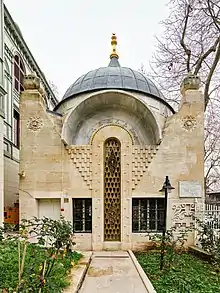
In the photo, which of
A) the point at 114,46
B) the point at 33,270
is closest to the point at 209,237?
the point at 33,270

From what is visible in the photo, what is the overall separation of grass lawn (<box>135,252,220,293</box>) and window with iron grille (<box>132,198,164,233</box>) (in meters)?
1.41

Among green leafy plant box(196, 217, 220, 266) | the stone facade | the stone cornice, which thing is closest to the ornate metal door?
the stone facade

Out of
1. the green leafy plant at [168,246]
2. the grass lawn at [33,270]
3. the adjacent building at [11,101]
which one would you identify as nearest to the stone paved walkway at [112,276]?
the grass lawn at [33,270]

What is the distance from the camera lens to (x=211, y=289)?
23.4ft

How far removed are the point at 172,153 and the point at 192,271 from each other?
4.39m

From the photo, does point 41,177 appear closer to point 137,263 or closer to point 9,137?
point 137,263

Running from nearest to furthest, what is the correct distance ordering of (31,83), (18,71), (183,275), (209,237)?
(183,275), (209,237), (31,83), (18,71)

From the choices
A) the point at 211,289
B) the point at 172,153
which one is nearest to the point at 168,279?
the point at 211,289

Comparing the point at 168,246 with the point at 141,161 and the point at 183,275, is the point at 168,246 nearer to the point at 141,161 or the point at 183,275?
the point at 183,275

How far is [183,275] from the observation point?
26.2 feet

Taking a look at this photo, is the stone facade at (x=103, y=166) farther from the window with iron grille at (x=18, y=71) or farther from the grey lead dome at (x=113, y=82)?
the window with iron grille at (x=18, y=71)

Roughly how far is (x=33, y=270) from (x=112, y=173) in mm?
6419

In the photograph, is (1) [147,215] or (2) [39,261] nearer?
(2) [39,261]

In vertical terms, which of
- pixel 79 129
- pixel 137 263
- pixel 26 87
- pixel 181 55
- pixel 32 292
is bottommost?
pixel 137 263
